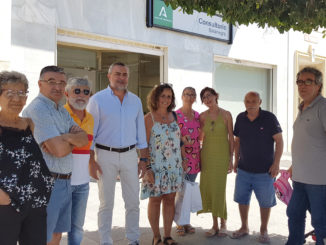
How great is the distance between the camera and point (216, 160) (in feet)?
14.3

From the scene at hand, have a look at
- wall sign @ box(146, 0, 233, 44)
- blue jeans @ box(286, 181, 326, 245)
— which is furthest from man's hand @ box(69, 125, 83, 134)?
wall sign @ box(146, 0, 233, 44)

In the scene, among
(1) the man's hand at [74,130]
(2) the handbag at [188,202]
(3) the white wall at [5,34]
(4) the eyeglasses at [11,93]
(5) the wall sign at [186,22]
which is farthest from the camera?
(5) the wall sign at [186,22]

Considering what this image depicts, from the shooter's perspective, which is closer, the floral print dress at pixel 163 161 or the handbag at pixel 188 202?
the floral print dress at pixel 163 161

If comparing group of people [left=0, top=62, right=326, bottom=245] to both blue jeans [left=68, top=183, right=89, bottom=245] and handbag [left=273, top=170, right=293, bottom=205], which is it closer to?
blue jeans [left=68, top=183, right=89, bottom=245]

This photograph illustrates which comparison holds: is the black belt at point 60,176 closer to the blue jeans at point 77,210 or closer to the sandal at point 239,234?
the blue jeans at point 77,210

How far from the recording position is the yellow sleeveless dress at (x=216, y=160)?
14.3 feet

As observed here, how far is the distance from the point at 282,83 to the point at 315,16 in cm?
979

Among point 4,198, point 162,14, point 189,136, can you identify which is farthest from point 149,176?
point 162,14

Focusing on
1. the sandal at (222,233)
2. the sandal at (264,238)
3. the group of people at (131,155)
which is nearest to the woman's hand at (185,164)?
Answer: the group of people at (131,155)

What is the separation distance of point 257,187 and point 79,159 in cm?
222

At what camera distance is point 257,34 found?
451 inches

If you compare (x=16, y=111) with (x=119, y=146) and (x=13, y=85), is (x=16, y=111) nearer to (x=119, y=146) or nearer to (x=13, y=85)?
(x=13, y=85)

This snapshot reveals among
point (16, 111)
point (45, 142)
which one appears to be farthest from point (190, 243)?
point (16, 111)

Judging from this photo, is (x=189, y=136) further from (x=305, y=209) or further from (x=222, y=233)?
(x=305, y=209)
